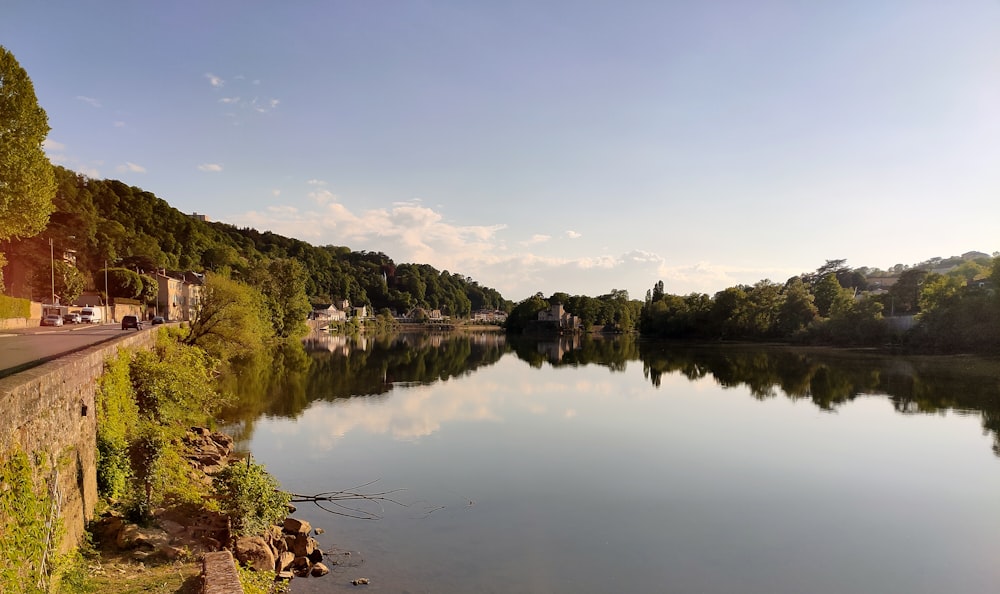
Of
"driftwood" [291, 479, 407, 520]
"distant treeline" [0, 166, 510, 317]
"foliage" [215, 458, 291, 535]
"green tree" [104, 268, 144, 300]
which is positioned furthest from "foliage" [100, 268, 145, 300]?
"foliage" [215, 458, 291, 535]

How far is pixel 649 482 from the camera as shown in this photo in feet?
58.5

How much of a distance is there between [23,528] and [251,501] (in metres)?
5.77

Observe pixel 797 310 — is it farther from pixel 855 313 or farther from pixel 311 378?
pixel 311 378

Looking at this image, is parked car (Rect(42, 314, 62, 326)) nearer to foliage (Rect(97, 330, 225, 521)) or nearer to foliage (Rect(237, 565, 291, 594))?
foliage (Rect(97, 330, 225, 521))

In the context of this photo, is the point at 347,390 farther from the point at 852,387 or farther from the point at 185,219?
the point at 185,219

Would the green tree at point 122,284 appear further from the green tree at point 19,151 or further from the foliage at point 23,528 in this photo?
the foliage at point 23,528

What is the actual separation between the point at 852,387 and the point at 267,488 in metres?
37.3

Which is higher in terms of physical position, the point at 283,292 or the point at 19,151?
the point at 19,151

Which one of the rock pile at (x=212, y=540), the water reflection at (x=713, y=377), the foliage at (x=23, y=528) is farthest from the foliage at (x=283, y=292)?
the foliage at (x=23, y=528)

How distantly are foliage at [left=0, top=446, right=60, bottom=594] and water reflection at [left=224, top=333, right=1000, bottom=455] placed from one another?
16.3 meters

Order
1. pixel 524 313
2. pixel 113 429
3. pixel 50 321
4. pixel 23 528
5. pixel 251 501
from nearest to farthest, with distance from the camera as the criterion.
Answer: pixel 23 528, pixel 251 501, pixel 113 429, pixel 50 321, pixel 524 313

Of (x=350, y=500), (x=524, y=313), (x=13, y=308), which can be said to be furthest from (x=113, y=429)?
(x=524, y=313)

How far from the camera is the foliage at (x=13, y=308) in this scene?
Result: 3219 centimetres

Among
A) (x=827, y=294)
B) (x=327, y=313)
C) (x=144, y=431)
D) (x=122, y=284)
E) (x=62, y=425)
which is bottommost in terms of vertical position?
(x=144, y=431)
